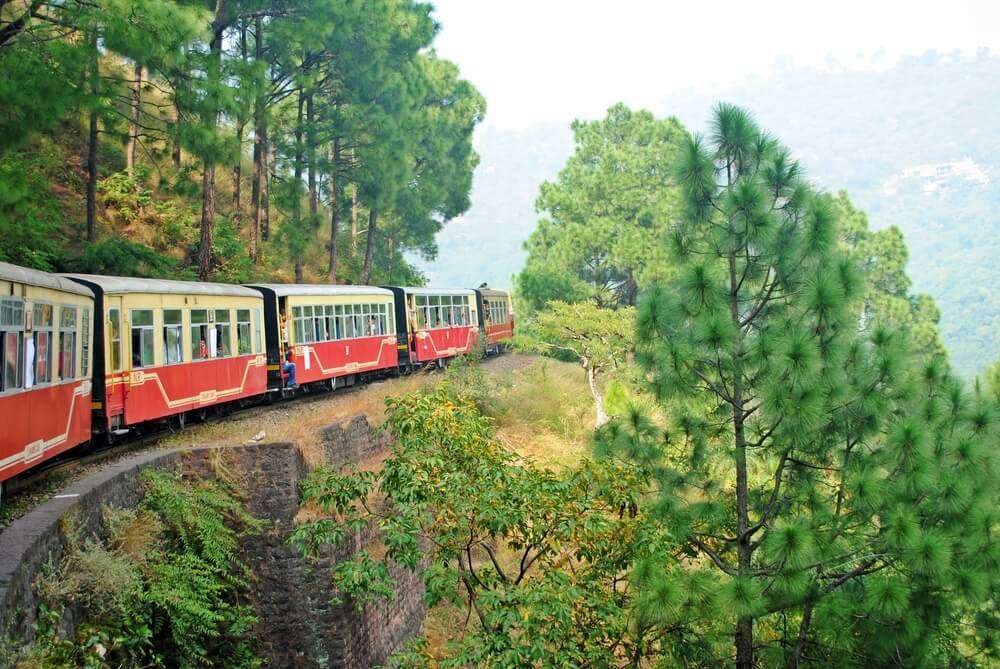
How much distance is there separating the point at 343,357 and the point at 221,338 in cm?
499

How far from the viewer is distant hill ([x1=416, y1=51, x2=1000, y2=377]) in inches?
3457

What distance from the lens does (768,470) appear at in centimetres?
985

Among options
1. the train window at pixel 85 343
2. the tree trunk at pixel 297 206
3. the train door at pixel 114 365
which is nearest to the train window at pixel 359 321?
the tree trunk at pixel 297 206

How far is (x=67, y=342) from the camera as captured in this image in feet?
34.2

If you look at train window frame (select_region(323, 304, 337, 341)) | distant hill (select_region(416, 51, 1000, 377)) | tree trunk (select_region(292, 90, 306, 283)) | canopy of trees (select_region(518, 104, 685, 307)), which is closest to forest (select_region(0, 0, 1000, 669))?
train window frame (select_region(323, 304, 337, 341))

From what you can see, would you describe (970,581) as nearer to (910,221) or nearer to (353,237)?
(353,237)

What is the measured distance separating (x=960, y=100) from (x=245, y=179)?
181081mm

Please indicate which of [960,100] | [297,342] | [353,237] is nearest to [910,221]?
[960,100]

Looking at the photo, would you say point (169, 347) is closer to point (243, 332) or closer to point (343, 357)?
point (243, 332)

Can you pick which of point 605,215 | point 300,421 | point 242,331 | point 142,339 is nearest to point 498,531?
point 142,339

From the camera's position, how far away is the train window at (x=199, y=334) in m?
14.0

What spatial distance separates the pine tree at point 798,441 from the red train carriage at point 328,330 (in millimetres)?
9542

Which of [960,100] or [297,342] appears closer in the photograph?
[297,342]

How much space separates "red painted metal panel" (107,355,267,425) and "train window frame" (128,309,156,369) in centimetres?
10
